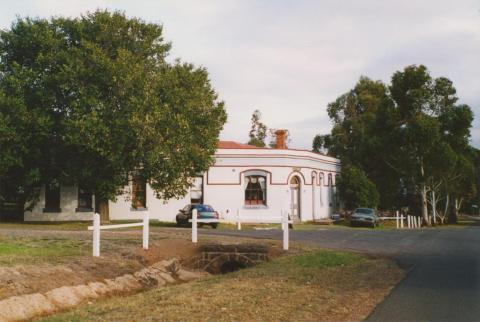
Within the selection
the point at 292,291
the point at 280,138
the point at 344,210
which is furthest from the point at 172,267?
the point at 344,210

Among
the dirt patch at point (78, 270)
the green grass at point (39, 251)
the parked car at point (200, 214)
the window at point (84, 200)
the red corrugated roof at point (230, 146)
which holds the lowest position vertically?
the dirt patch at point (78, 270)

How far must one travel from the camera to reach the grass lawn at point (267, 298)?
766cm

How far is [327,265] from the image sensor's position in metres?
12.9

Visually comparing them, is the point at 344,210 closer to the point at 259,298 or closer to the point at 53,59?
the point at 53,59

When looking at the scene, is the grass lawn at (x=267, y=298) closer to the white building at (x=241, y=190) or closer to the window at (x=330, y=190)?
the white building at (x=241, y=190)

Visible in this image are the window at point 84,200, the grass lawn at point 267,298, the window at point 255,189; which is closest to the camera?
the grass lawn at point 267,298

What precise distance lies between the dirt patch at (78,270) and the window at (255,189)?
2082 centimetres

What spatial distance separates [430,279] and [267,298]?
163 inches

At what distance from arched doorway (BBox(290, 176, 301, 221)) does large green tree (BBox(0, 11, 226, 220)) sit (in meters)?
9.85

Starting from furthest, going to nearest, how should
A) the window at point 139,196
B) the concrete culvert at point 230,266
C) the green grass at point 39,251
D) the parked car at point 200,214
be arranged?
the window at point 139,196
the parked car at point 200,214
the concrete culvert at point 230,266
the green grass at point 39,251

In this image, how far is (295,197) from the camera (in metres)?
37.9

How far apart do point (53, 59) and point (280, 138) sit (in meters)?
19.3

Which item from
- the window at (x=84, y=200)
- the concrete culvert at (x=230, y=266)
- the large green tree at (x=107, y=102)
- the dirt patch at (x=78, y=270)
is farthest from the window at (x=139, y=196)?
the dirt patch at (x=78, y=270)

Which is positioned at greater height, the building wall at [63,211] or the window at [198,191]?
the window at [198,191]
